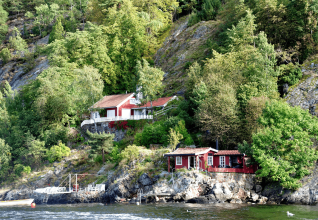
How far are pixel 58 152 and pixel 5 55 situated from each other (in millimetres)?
51739

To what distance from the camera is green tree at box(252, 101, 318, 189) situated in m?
37.4

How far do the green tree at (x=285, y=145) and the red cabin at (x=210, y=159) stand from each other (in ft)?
13.9

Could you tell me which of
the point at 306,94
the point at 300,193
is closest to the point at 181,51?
the point at 306,94

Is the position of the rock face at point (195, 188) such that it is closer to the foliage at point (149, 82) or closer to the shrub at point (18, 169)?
the foliage at point (149, 82)

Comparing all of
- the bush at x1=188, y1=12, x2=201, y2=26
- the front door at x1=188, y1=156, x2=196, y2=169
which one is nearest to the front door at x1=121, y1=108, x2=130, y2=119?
the front door at x1=188, y1=156, x2=196, y2=169

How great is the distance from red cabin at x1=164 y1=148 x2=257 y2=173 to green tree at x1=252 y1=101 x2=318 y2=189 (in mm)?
4227

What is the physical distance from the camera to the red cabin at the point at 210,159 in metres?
42.0

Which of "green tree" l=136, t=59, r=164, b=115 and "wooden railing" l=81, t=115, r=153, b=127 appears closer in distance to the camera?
"green tree" l=136, t=59, r=164, b=115

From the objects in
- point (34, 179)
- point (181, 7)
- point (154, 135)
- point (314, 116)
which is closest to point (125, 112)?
point (154, 135)

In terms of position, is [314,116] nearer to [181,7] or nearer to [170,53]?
[170,53]

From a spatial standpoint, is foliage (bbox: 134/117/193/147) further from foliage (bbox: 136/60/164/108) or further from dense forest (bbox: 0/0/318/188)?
foliage (bbox: 136/60/164/108)

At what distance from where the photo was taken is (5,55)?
93.7 metres

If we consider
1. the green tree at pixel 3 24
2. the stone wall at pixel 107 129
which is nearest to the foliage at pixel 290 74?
the stone wall at pixel 107 129

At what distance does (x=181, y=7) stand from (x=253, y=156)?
59971 millimetres
